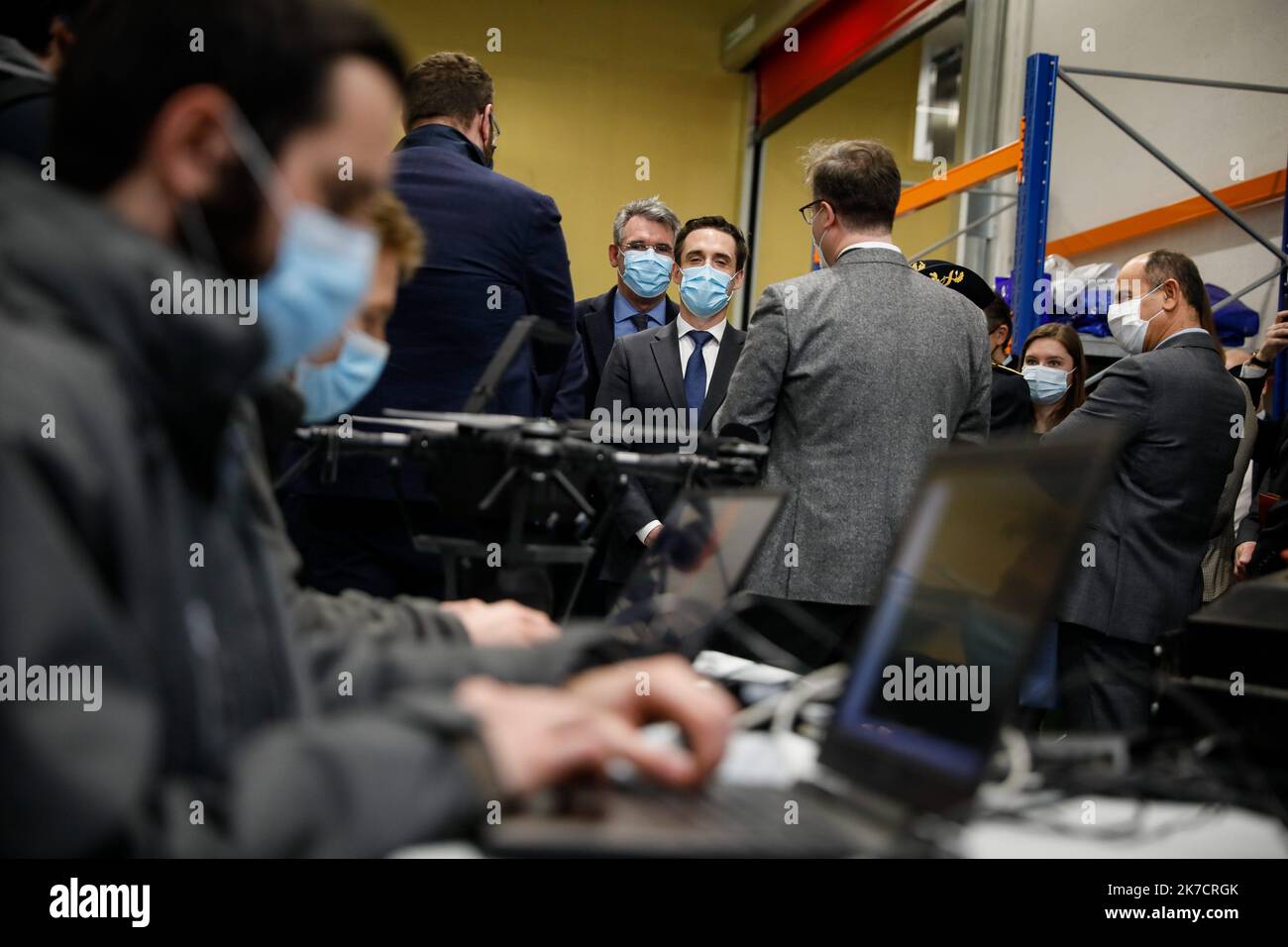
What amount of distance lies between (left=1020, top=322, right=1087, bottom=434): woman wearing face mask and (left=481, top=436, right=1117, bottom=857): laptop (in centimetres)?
287

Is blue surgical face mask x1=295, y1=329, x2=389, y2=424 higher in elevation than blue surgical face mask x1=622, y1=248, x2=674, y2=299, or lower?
lower

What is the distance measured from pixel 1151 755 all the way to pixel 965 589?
253mm

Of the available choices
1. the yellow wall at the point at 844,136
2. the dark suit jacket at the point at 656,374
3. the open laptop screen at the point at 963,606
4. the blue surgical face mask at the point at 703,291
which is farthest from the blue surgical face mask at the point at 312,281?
the yellow wall at the point at 844,136

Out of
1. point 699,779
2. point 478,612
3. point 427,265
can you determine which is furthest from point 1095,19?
point 699,779

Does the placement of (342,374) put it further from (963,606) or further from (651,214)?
(651,214)

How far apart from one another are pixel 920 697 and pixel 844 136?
25.5 ft

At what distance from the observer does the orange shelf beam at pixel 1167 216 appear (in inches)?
190

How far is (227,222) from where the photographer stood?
83cm

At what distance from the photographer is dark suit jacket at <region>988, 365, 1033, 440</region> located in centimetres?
338

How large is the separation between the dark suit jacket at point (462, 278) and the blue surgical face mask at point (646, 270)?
47.5 inches

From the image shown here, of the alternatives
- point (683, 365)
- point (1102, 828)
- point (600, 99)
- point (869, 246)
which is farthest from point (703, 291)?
point (600, 99)

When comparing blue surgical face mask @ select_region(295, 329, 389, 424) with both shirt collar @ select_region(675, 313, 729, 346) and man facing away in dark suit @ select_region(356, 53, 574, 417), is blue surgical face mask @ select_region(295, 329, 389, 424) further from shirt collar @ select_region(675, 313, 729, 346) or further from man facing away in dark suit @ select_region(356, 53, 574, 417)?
shirt collar @ select_region(675, 313, 729, 346)
